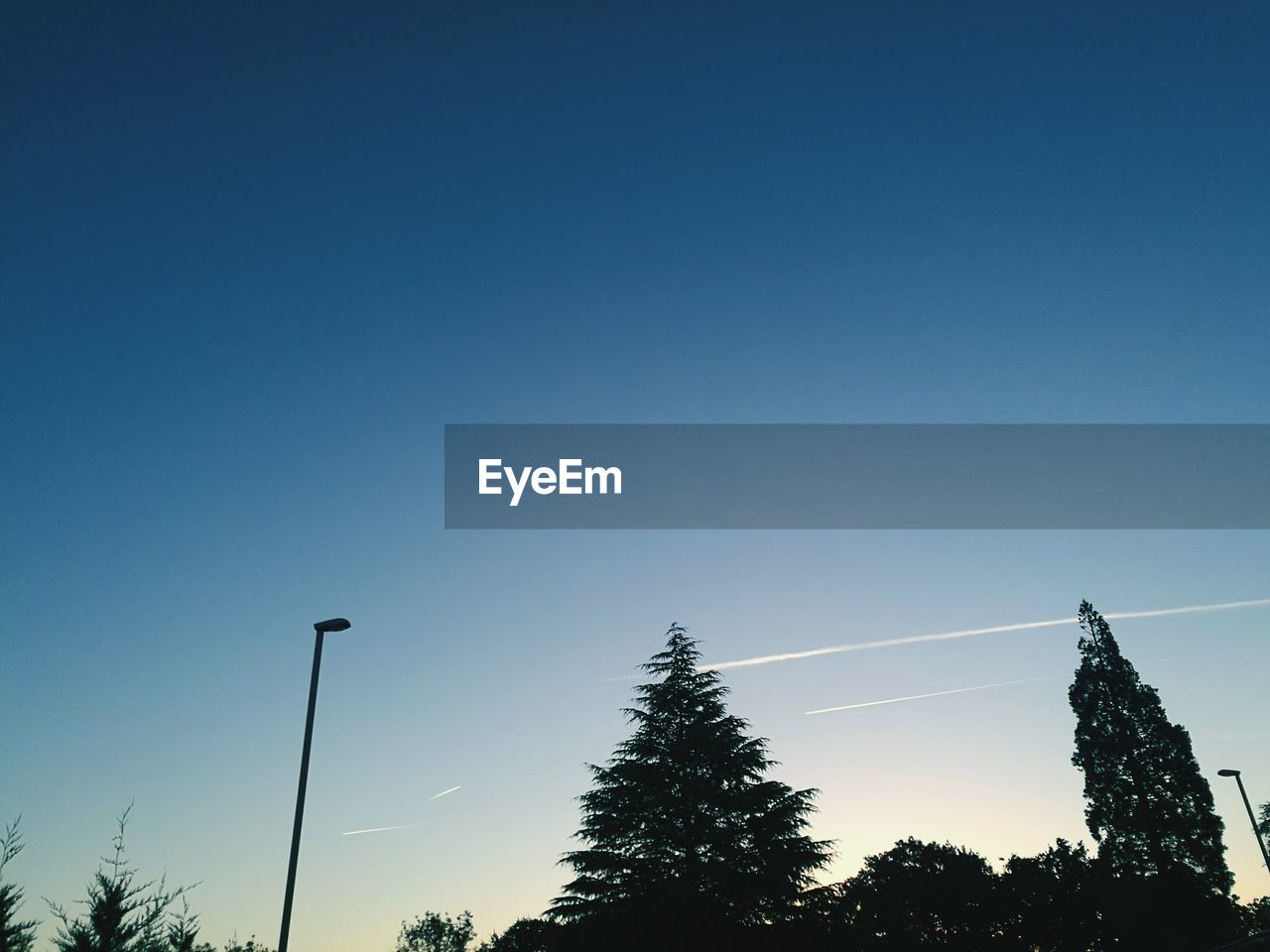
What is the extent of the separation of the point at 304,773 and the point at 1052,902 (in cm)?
3212

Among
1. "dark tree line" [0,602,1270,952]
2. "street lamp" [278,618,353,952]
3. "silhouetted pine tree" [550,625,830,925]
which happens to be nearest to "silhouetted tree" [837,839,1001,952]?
"dark tree line" [0,602,1270,952]

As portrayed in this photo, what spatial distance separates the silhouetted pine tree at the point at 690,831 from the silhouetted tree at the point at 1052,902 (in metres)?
13.5

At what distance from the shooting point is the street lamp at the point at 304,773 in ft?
41.3

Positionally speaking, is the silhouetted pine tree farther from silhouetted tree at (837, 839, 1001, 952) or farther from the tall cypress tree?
the tall cypress tree

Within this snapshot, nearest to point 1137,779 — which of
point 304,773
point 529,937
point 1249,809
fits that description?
point 1249,809

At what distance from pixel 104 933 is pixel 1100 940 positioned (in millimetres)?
→ 35185

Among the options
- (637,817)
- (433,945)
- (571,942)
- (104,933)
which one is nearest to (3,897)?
(104,933)

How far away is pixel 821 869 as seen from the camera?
24375 mm

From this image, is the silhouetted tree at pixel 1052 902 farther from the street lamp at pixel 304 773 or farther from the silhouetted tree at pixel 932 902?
the street lamp at pixel 304 773

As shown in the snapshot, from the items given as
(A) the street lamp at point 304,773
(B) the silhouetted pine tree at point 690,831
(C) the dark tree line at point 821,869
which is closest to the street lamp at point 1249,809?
(C) the dark tree line at point 821,869

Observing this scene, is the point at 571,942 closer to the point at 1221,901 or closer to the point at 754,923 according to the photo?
the point at 754,923

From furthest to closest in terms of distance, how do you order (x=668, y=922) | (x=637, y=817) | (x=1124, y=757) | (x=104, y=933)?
(x=1124, y=757)
(x=637, y=817)
(x=668, y=922)
(x=104, y=933)

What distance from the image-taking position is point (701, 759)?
1045 inches

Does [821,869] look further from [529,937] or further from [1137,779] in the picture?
[1137,779]
